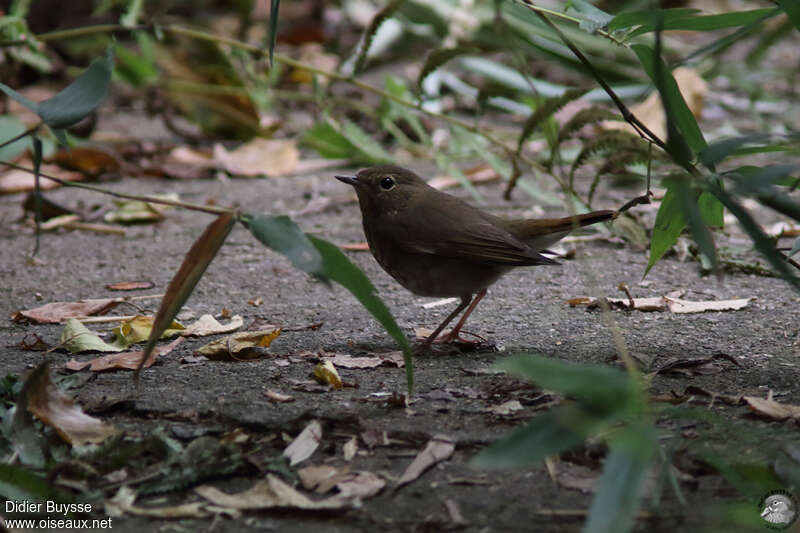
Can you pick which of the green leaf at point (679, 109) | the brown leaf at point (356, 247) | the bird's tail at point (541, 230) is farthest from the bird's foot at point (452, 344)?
the brown leaf at point (356, 247)

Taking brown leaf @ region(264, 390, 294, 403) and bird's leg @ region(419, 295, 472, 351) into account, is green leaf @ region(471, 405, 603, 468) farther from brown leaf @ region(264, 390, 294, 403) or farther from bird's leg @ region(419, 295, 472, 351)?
bird's leg @ region(419, 295, 472, 351)

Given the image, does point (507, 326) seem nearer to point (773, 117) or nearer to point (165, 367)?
point (165, 367)

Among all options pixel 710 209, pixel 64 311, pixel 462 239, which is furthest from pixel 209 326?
pixel 710 209

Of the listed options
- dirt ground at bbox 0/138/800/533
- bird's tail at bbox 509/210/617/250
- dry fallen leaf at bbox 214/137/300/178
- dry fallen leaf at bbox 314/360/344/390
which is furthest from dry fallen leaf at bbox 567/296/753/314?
dry fallen leaf at bbox 214/137/300/178

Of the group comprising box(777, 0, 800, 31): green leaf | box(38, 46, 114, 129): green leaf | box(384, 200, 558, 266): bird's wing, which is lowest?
box(384, 200, 558, 266): bird's wing

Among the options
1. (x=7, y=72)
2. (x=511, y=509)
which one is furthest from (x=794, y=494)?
(x=7, y=72)

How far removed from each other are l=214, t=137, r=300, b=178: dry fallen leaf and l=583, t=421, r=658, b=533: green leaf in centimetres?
461

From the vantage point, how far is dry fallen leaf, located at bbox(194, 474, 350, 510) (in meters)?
2.02

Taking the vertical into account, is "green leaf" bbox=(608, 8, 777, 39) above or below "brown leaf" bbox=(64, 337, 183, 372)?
above

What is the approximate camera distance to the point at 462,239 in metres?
3.42

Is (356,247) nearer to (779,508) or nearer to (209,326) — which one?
(209,326)

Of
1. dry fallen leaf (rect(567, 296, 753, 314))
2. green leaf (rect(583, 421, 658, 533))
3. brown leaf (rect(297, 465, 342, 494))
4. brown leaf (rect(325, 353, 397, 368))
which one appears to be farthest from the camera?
dry fallen leaf (rect(567, 296, 753, 314))

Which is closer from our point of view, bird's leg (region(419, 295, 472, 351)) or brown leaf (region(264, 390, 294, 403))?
brown leaf (region(264, 390, 294, 403))

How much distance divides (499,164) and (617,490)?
12.2 feet
